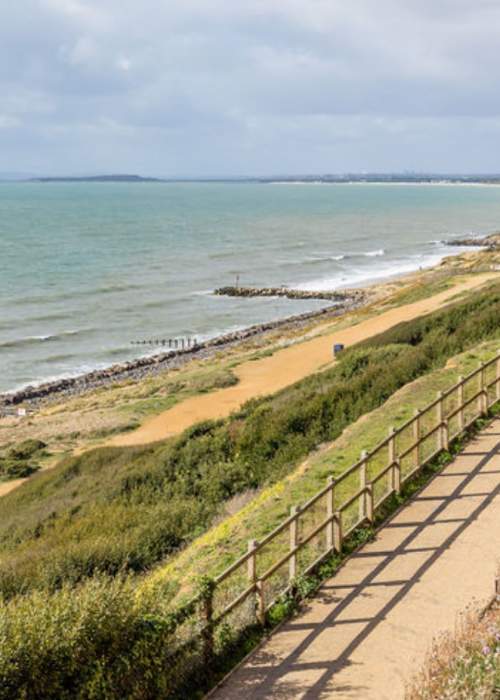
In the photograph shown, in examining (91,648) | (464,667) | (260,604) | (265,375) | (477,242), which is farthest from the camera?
(477,242)

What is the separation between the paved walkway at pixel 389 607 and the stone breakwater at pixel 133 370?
30528mm

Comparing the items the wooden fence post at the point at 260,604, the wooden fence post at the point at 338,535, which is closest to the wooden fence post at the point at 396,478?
the wooden fence post at the point at 338,535

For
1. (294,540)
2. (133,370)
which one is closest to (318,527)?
(294,540)

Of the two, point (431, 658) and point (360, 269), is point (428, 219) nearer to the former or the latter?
point (360, 269)

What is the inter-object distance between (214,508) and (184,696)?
7469mm

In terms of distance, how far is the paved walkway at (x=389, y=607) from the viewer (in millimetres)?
7730

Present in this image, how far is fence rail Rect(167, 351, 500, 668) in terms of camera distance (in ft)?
28.9

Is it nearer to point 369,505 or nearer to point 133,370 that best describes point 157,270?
point 133,370

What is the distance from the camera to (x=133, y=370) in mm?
46375

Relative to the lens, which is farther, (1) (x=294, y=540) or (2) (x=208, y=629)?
(1) (x=294, y=540)

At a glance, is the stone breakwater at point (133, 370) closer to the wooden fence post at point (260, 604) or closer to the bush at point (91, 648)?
the wooden fence post at point (260, 604)

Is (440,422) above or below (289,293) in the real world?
above

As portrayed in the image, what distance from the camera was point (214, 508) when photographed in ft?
49.9

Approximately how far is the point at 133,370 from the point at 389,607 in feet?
→ 126
